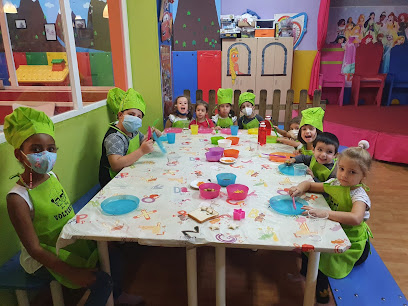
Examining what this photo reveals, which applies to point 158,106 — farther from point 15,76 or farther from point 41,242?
point 41,242

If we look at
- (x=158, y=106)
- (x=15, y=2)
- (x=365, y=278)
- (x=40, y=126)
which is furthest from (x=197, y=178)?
(x=15, y=2)

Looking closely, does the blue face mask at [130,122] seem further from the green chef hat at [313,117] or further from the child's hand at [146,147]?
the green chef hat at [313,117]

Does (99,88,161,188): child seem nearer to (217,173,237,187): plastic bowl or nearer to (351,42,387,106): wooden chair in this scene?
(217,173,237,187): plastic bowl

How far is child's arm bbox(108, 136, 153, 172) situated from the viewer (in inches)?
90.7

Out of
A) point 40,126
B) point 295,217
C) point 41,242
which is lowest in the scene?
point 41,242

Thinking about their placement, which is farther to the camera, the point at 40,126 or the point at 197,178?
the point at 197,178

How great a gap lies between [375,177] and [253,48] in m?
3.83

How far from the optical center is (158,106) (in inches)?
165

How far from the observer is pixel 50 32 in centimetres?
351

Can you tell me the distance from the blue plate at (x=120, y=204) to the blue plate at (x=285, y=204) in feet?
2.41

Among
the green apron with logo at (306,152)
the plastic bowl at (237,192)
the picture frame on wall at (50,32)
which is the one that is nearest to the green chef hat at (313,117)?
the green apron with logo at (306,152)

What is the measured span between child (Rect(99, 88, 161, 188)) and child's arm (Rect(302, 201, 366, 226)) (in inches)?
51.4

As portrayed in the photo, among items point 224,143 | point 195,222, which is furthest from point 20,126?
point 224,143

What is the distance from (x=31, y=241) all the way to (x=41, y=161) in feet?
1.32
